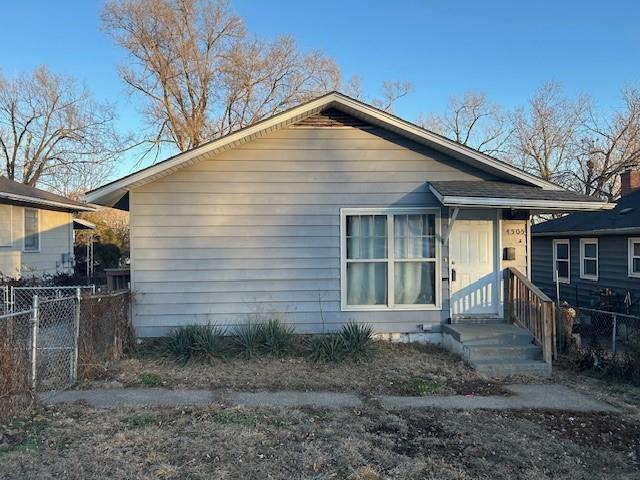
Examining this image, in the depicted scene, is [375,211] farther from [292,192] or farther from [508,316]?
[508,316]

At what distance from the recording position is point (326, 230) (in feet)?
27.7

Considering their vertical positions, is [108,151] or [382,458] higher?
[108,151]

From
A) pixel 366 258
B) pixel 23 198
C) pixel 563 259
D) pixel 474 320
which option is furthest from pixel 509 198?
pixel 23 198

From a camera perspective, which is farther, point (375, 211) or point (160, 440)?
point (375, 211)

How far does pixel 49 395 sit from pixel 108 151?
27.1 metres

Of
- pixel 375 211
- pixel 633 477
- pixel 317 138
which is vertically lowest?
pixel 633 477

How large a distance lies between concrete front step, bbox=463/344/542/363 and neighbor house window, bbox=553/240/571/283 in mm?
9035

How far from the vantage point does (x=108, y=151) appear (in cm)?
3009

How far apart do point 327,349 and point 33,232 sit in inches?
497

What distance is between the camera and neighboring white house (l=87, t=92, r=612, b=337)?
27.0 feet

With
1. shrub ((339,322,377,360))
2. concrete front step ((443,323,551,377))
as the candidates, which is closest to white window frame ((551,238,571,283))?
concrete front step ((443,323,551,377))

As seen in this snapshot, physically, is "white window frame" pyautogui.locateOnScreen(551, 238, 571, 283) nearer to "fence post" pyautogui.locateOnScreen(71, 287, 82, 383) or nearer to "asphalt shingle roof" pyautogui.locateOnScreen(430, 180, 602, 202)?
"asphalt shingle roof" pyautogui.locateOnScreen(430, 180, 602, 202)

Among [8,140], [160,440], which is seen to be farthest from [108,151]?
[160,440]

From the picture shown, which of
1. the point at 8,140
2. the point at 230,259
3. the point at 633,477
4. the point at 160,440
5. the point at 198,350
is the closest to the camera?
the point at 633,477
